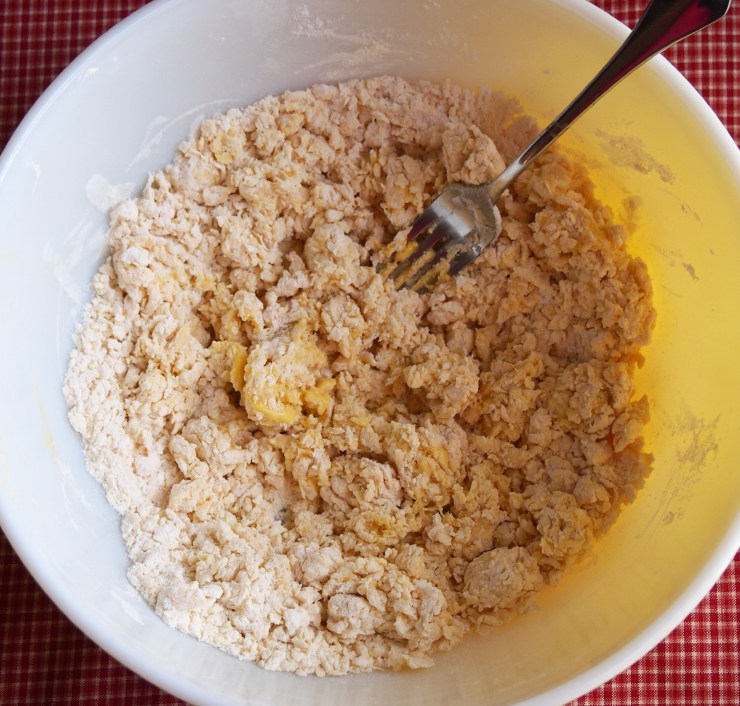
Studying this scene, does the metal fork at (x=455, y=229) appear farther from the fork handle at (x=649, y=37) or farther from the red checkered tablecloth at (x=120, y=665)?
the red checkered tablecloth at (x=120, y=665)

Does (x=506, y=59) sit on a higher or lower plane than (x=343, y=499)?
higher

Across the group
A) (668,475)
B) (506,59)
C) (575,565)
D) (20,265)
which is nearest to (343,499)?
(575,565)

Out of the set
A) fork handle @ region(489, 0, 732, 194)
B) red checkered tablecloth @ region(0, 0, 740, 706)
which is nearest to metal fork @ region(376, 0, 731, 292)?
fork handle @ region(489, 0, 732, 194)

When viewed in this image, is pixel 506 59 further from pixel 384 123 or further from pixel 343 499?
pixel 343 499

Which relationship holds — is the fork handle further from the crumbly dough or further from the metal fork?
the crumbly dough

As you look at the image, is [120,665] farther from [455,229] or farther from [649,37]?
[649,37]

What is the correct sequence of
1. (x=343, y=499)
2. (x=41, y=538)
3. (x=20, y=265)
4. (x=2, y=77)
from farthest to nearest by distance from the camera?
(x=2, y=77) → (x=343, y=499) → (x=20, y=265) → (x=41, y=538)
